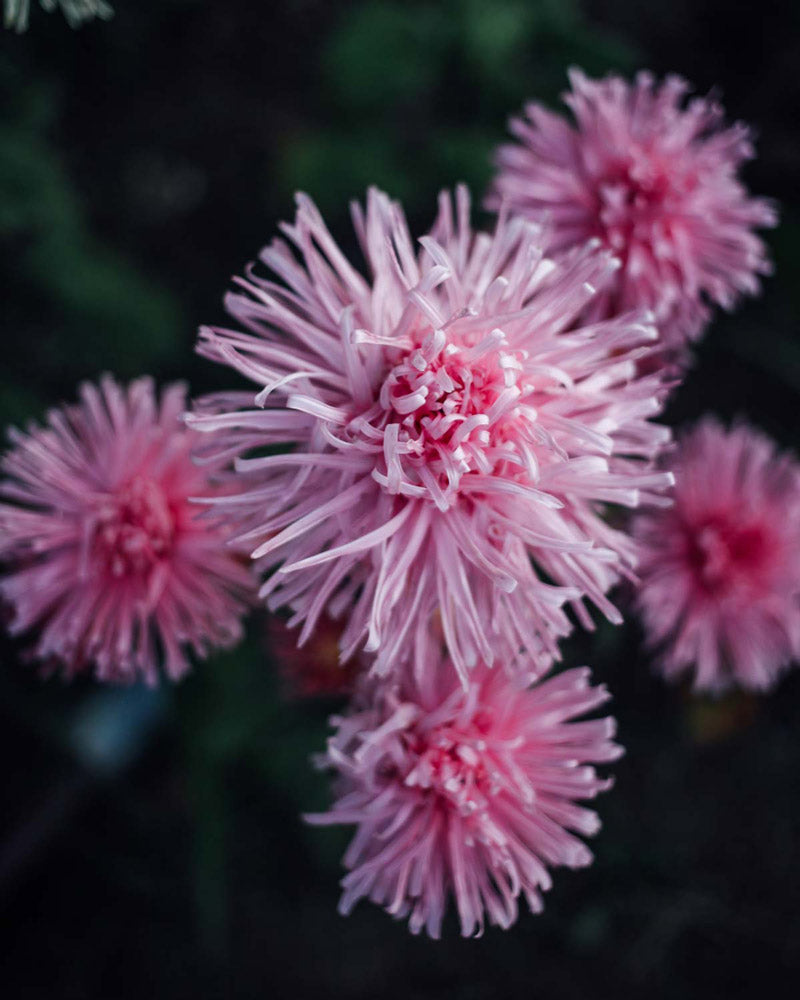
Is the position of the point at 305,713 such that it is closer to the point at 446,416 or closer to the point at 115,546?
the point at 115,546

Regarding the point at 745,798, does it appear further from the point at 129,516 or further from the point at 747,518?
the point at 129,516

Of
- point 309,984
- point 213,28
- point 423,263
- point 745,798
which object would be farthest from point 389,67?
point 309,984

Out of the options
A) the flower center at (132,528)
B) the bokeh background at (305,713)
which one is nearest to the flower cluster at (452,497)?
the flower center at (132,528)

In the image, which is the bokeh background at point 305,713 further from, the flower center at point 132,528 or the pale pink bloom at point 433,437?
the pale pink bloom at point 433,437

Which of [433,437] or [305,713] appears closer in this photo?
[433,437]

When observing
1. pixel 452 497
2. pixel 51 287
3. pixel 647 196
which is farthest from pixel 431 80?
pixel 452 497

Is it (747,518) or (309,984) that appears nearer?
(747,518)
